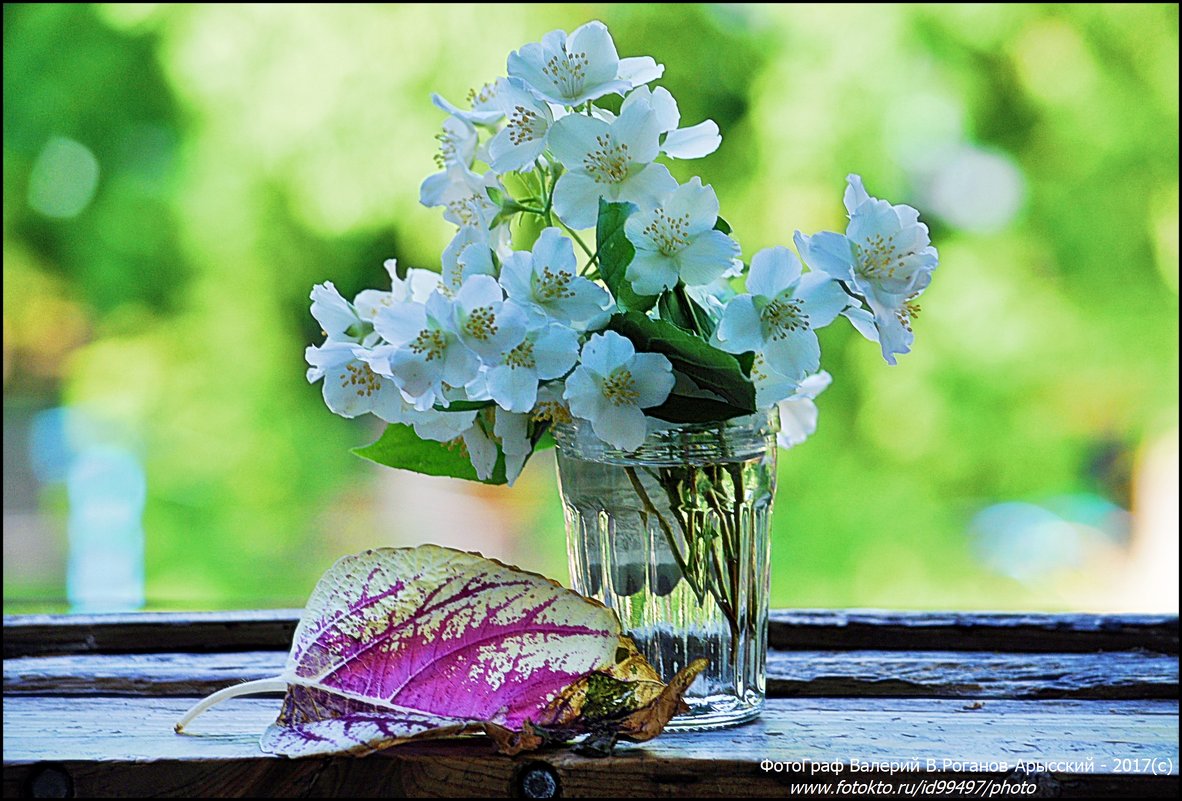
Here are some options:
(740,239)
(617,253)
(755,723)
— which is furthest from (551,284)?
(740,239)

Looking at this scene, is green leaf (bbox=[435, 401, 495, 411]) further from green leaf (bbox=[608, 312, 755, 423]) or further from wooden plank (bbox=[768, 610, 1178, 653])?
wooden plank (bbox=[768, 610, 1178, 653])

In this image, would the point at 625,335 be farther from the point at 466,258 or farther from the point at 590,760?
the point at 590,760

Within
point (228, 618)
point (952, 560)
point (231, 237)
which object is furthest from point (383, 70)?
point (228, 618)

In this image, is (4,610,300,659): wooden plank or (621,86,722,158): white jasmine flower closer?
(621,86,722,158): white jasmine flower

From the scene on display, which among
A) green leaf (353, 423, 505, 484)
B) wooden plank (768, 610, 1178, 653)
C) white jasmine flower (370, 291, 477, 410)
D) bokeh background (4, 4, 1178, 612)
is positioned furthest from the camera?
bokeh background (4, 4, 1178, 612)

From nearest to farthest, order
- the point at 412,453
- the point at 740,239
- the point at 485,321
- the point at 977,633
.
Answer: the point at 485,321 → the point at 412,453 → the point at 977,633 → the point at 740,239

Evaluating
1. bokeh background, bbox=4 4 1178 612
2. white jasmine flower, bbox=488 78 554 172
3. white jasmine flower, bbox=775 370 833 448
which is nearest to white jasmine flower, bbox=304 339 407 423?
white jasmine flower, bbox=488 78 554 172
